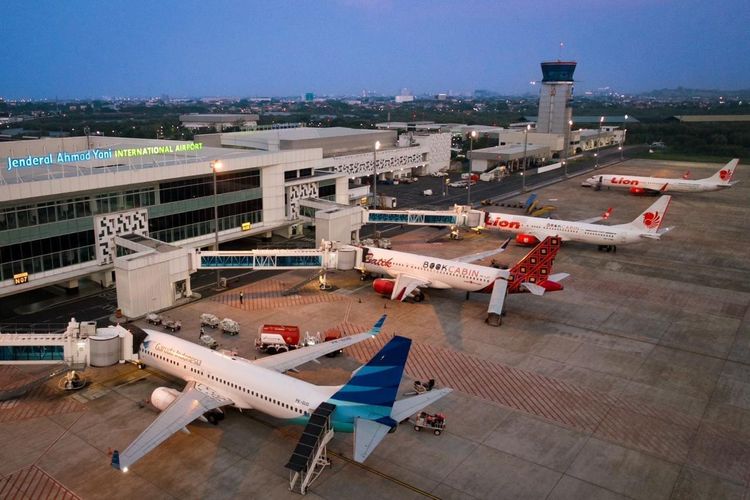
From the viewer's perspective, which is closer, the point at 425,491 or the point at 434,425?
the point at 425,491

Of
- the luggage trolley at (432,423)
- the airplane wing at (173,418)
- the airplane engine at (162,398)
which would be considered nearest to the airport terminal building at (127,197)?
the airplane engine at (162,398)

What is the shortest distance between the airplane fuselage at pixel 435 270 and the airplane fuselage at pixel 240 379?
1081 inches

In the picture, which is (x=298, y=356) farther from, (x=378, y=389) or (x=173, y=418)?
(x=378, y=389)

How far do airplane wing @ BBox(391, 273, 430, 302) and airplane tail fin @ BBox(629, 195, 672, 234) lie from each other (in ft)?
122

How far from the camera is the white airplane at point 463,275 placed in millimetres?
54812

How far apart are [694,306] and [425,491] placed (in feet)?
145

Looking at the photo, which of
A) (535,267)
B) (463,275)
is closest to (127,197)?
(463,275)

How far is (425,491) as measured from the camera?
3055cm

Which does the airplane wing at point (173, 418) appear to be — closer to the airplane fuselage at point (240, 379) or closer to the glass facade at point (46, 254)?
the airplane fuselage at point (240, 379)

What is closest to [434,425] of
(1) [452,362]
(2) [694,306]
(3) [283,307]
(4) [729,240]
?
(1) [452,362]

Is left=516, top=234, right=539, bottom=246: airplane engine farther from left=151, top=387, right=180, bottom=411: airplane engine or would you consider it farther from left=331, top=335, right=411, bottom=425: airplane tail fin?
left=151, top=387, right=180, bottom=411: airplane engine

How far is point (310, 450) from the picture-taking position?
3002 centimetres

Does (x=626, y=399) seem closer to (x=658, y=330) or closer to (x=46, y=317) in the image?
(x=658, y=330)

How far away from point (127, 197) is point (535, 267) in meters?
45.6
